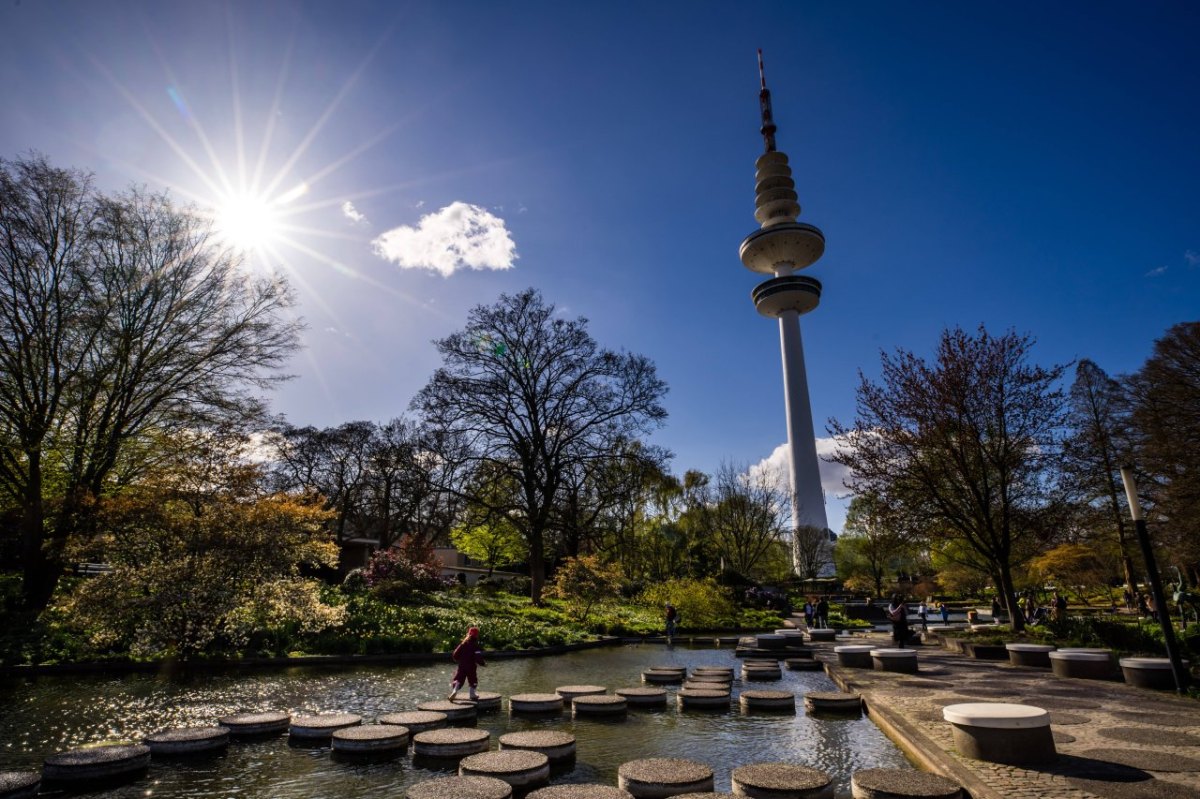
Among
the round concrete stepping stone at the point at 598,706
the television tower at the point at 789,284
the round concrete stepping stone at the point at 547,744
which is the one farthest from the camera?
the television tower at the point at 789,284

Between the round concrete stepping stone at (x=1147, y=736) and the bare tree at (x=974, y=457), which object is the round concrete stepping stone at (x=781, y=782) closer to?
the round concrete stepping stone at (x=1147, y=736)

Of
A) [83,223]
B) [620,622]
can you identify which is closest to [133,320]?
[83,223]

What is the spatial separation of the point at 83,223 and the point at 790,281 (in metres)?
66.6

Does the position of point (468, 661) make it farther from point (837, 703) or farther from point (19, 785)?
point (837, 703)

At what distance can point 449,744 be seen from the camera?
303 inches

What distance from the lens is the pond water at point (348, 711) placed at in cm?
688

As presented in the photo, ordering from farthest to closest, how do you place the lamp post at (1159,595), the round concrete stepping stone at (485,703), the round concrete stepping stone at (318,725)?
the round concrete stepping stone at (485,703) < the lamp post at (1159,595) < the round concrete stepping stone at (318,725)

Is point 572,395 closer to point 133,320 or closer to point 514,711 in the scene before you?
point 133,320

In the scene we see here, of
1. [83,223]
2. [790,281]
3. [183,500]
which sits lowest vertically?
[183,500]

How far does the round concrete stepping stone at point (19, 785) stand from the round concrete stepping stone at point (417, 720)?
148 inches

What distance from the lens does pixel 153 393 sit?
20.3 m

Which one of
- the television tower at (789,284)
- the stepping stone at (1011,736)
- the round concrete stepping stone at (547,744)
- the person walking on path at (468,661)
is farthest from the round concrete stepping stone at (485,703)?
the television tower at (789,284)

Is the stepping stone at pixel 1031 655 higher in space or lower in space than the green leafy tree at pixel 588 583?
lower

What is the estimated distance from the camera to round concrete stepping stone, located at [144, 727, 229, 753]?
7578mm
